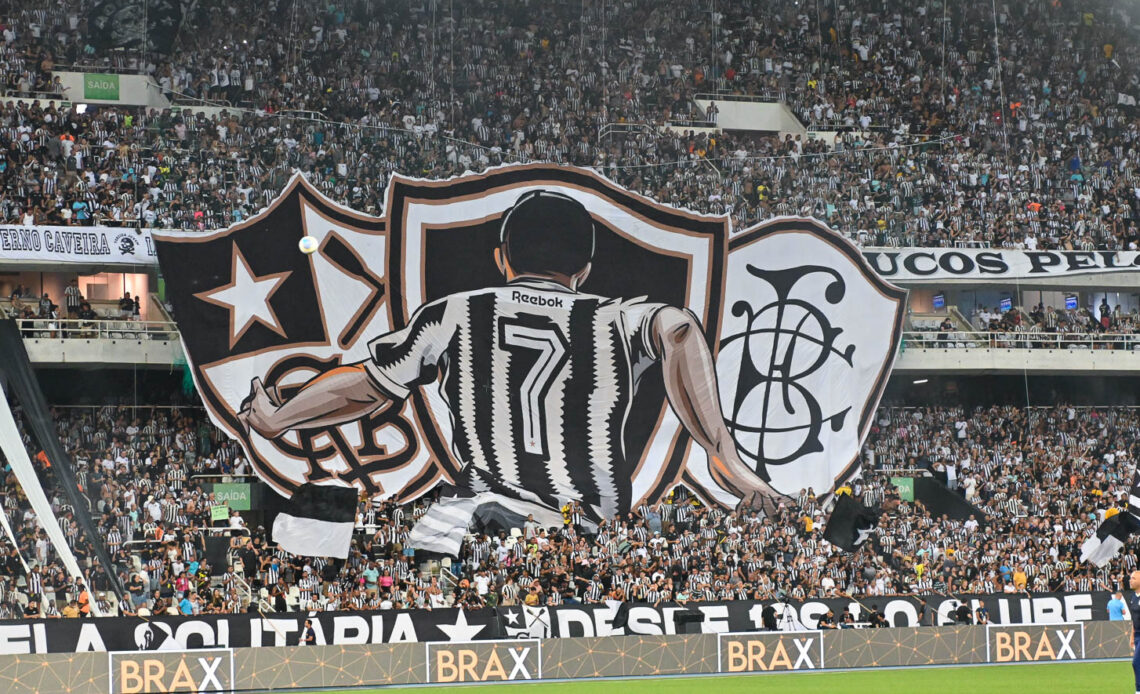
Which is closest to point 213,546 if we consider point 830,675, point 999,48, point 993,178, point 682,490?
point 682,490

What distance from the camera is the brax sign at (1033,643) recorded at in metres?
27.1

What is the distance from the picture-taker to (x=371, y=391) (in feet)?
116

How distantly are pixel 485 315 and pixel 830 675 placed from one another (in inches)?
510

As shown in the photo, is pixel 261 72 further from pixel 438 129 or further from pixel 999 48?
pixel 999 48

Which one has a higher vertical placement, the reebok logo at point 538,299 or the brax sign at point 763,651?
the reebok logo at point 538,299

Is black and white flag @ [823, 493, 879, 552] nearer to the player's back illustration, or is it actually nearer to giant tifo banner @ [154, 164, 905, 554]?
giant tifo banner @ [154, 164, 905, 554]

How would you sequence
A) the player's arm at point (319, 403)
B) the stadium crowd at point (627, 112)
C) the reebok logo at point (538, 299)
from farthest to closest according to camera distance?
1. the stadium crowd at point (627, 112)
2. the reebok logo at point (538, 299)
3. the player's arm at point (319, 403)

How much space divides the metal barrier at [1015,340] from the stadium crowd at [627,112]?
2.21m

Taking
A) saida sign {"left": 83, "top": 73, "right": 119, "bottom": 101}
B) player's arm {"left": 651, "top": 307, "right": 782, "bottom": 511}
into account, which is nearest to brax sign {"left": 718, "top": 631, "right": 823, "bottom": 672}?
player's arm {"left": 651, "top": 307, "right": 782, "bottom": 511}

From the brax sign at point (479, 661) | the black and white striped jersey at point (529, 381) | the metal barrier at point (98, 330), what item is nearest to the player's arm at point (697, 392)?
the black and white striped jersey at point (529, 381)

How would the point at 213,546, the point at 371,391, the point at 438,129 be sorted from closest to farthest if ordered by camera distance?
the point at 213,546
the point at 371,391
the point at 438,129

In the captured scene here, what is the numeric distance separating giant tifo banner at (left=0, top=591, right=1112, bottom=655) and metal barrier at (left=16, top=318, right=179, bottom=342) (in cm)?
992

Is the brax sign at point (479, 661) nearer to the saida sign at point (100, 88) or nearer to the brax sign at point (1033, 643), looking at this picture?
the brax sign at point (1033, 643)

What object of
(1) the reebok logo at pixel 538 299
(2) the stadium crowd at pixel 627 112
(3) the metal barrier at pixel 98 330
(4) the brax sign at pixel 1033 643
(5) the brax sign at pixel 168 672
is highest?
(2) the stadium crowd at pixel 627 112
